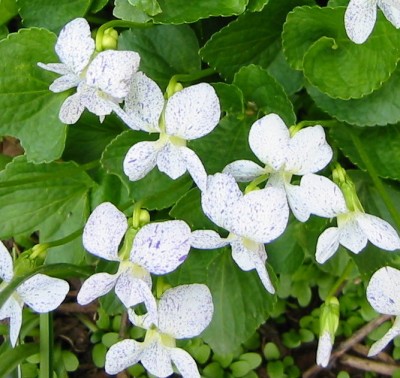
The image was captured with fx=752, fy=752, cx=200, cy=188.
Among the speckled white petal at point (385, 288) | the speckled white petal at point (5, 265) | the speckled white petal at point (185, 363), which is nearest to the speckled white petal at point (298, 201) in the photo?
the speckled white petal at point (385, 288)

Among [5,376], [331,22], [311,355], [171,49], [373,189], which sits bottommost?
[311,355]

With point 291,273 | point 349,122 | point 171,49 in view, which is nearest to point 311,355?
point 291,273

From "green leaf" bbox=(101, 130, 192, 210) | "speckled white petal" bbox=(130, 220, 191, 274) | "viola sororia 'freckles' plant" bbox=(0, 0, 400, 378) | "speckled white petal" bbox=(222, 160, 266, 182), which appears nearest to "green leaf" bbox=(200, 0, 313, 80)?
"viola sororia 'freckles' plant" bbox=(0, 0, 400, 378)

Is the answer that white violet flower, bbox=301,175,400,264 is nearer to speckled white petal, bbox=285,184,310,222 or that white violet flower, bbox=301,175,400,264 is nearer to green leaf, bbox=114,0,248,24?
speckled white petal, bbox=285,184,310,222

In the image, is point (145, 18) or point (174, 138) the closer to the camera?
point (174, 138)

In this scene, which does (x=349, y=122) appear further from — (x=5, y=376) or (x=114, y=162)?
(x=5, y=376)

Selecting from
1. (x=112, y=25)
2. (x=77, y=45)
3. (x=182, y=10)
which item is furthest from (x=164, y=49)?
(x=77, y=45)

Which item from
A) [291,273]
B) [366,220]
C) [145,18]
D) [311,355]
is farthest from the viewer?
[311,355]

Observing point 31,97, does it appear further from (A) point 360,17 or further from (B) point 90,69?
(A) point 360,17
